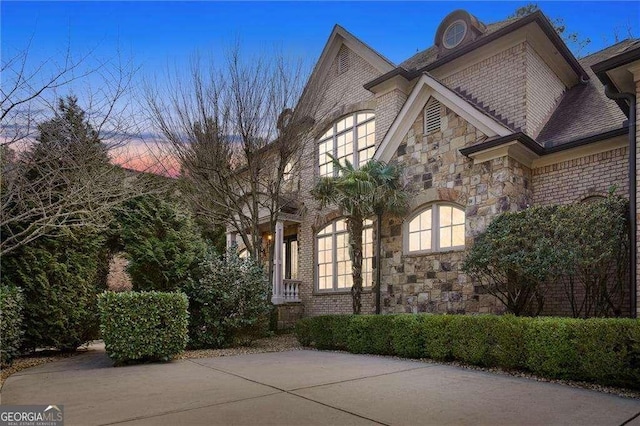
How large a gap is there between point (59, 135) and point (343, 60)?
414 inches

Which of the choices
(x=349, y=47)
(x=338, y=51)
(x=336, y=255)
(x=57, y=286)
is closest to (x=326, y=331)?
(x=336, y=255)

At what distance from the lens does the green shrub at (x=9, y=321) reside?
6941 mm

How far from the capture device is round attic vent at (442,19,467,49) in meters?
12.2

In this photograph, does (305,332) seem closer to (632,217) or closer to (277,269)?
(277,269)

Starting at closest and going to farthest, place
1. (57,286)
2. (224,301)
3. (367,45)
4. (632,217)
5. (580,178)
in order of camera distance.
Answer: (632,217) → (57,286) → (580,178) → (224,301) → (367,45)

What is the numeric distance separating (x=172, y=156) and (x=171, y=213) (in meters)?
2.68

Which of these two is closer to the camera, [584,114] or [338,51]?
[584,114]

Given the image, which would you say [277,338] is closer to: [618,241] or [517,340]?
[517,340]

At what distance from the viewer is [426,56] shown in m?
14.1

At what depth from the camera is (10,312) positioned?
7125 mm

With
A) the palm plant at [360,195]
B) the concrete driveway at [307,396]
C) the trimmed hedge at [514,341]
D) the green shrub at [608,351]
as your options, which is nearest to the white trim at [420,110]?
the palm plant at [360,195]

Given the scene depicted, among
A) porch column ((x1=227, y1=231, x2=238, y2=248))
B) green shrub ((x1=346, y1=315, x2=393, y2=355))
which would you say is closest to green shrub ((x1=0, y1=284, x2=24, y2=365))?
green shrub ((x1=346, y1=315, x2=393, y2=355))

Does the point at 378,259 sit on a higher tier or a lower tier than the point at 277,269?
higher

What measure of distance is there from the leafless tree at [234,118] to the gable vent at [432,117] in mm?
3216
